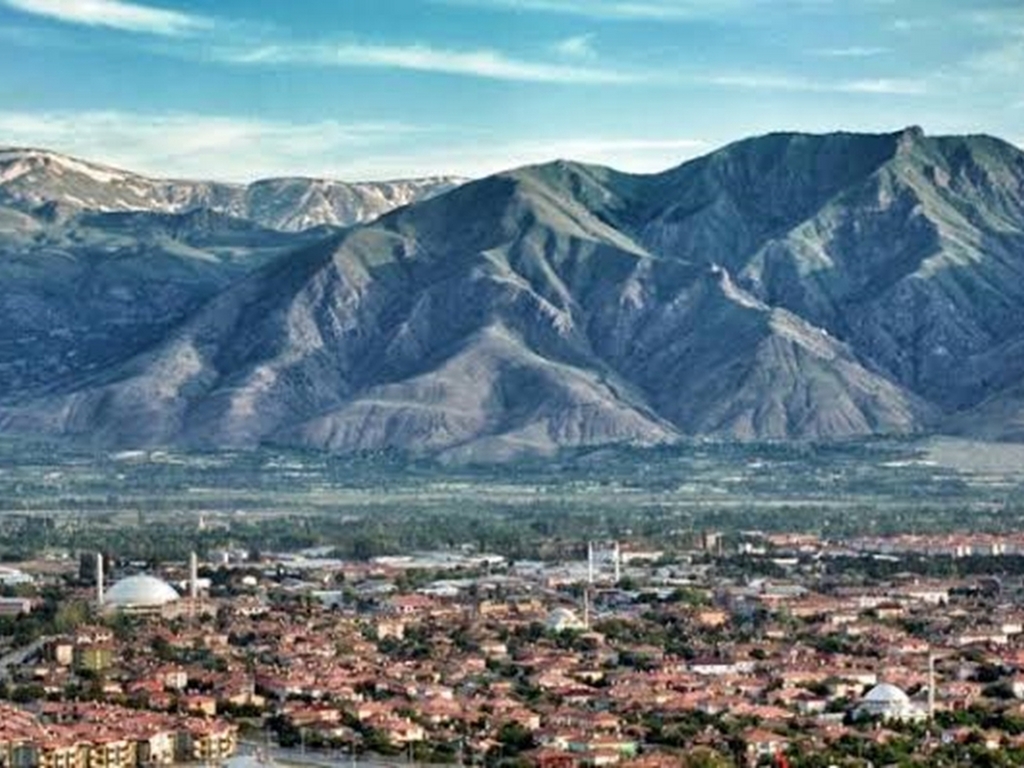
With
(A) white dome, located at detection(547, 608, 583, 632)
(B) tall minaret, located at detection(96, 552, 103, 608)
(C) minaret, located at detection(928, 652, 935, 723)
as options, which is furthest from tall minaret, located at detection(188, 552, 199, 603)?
(C) minaret, located at detection(928, 652, 935, 723)

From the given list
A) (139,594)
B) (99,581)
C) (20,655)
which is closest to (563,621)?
(139,594)

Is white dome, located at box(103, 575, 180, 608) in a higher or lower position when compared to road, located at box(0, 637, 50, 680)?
higher

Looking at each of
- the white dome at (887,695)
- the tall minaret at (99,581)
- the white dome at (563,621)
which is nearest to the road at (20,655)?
the tall minaret at (99,581)

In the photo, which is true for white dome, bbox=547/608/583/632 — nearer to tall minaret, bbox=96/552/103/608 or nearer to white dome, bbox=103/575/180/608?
white dome, bbox=103/575/180/608

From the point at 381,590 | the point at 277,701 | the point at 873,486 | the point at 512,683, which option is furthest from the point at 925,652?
the point at 873,486

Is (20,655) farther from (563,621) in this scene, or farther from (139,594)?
(563,621)

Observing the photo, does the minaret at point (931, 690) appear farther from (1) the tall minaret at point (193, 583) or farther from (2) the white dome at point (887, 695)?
(1) the tall minaret at point (193, 583)
